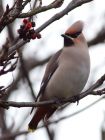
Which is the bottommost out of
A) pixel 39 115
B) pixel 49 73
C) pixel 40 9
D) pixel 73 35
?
pixel 39 115

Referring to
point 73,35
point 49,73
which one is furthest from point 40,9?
point 73,35

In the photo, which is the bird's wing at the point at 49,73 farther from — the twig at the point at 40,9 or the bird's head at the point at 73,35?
the twig at the point at 40,9

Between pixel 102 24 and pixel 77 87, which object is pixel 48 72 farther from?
pixel 102 24

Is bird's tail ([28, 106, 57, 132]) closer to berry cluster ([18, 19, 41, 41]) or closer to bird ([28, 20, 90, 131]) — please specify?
bird ([28, 20, 90, 131])

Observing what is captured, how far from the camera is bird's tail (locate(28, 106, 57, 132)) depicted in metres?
4.47

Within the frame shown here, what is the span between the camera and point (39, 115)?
4.57 metres

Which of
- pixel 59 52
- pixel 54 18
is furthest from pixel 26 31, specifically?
pixel 59 52

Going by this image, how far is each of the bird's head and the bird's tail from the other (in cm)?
76

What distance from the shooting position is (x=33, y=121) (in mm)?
4508

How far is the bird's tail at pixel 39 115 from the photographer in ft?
14.7

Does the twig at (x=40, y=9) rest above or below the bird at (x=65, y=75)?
above

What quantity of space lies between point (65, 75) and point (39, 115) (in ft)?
1.62

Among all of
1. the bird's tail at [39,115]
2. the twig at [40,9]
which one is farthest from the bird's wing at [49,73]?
the twig at [40,9]

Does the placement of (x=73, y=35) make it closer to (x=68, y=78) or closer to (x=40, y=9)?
(x=68, y=78)
